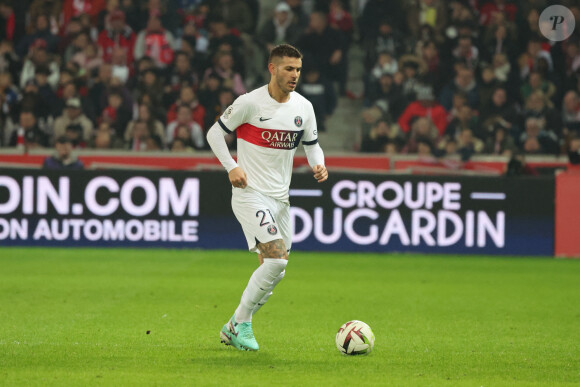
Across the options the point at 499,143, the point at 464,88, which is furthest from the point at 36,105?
the point at 499,143

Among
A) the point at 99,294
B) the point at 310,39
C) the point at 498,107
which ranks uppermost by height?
the point at 310,39

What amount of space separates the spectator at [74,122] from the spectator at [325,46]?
4.48 m

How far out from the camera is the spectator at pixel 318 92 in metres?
18.5

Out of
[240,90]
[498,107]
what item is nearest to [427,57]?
[498,107]

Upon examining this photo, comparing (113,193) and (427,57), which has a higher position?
(427,57)

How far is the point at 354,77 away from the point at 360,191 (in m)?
5.77

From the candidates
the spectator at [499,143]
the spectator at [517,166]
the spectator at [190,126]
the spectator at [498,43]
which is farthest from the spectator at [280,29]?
the spectator at [517,166]

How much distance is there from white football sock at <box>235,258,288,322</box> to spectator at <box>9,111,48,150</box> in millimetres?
10956

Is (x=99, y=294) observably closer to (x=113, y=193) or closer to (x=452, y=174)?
(x=113, y=193)

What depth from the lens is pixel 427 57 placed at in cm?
1886

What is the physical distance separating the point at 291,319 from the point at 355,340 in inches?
81.2

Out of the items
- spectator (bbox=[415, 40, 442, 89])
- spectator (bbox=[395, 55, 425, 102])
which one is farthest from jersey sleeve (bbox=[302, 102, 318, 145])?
spectator (bbox=[415, 40, 442, 89])

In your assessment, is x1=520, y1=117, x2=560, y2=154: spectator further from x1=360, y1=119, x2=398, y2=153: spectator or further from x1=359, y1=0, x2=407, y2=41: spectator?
x1=359, y1=0, x2=407, y2=41: spectator

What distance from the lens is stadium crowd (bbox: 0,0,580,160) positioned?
17750 mm
